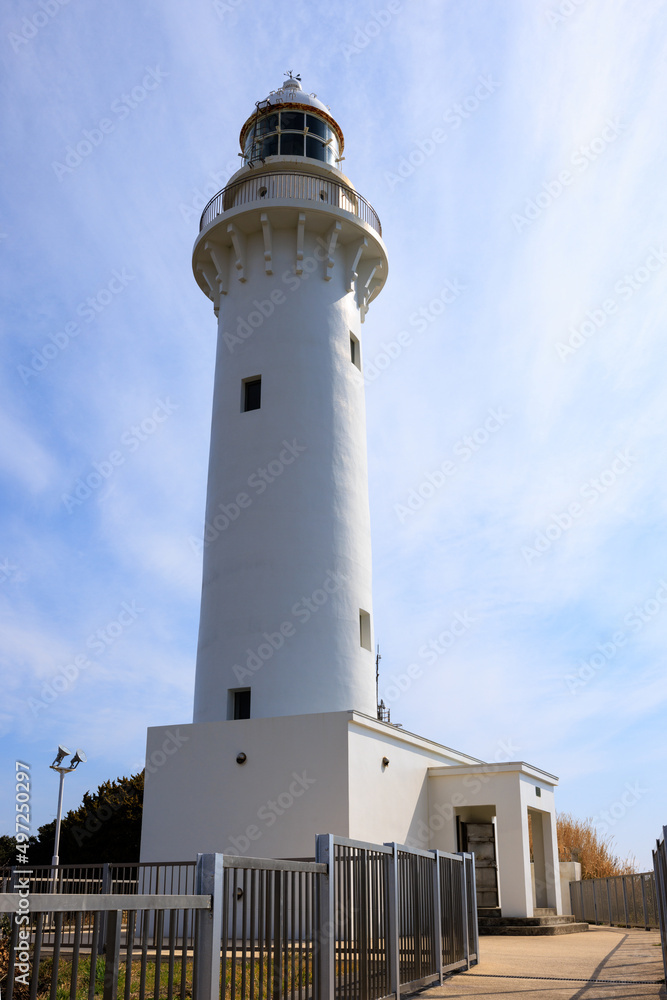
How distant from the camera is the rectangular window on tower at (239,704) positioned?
59.8ft

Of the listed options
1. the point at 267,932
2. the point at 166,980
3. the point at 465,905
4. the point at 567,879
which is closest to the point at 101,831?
the point at 567,879

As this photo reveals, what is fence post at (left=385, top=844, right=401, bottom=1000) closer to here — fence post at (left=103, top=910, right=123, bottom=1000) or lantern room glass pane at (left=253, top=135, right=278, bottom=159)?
fence post at (left=103, top=910, right=123, bottom=1000)

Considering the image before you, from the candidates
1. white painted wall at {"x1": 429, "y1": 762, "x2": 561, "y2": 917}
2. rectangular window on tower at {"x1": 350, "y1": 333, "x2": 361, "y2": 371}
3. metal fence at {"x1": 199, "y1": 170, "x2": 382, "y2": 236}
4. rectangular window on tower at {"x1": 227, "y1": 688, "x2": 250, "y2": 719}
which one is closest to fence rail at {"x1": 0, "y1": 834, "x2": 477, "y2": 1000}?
white painted wall at {"x1": 429, "y1": 762, "x2": 561, "y2": 917}

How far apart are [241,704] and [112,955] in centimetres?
1432

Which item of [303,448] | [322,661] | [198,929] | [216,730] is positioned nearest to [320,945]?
[198,929]

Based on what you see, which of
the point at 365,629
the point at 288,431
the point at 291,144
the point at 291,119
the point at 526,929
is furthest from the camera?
the point at 291,119

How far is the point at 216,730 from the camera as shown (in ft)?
55.4

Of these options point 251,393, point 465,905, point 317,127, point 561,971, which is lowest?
point 561,971

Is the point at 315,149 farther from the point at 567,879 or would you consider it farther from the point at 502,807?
the point at 567,879

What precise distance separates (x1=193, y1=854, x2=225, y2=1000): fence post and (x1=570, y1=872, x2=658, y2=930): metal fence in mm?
15740

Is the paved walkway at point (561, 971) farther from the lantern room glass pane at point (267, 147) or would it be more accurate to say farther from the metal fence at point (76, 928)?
the lantern room glass pane at point (267, 147)

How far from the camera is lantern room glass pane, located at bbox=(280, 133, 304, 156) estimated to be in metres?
23.6

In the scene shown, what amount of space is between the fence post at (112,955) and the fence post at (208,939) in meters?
1.04

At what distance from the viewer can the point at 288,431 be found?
20062 mm
